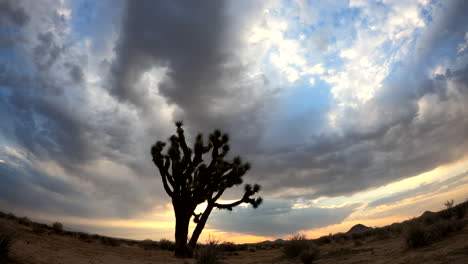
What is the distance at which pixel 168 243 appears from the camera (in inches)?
930

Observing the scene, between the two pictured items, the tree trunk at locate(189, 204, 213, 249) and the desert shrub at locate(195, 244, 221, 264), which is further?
the tree trunk at locate(189, 204, 213, 249)

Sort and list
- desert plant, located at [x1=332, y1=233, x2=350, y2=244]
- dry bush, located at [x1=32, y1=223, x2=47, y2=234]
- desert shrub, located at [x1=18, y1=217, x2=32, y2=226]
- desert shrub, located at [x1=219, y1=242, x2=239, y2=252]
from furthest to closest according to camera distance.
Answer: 1. desert shrub, located at [x1=219, y1=242, x2=239, y2=252]
2. desert plant, located at [x1=332, y1=233, x2=350, y2=244]
3. desert shrub, located at [x1=18, y1=217, x2=32, y2=226]
4. dry bush, located at [x1=32, y1=223, x2=47, y2=234]

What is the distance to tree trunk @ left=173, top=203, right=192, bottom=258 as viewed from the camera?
58.2ft

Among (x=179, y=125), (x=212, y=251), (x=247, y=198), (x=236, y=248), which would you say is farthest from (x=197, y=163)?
(x=236, y=248)

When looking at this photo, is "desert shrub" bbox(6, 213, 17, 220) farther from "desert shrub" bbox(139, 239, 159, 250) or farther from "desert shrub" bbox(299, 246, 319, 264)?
"desert shrub" bbox(299, 246, 319, 264)

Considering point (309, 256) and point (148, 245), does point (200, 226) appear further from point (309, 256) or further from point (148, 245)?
point (309, 256)

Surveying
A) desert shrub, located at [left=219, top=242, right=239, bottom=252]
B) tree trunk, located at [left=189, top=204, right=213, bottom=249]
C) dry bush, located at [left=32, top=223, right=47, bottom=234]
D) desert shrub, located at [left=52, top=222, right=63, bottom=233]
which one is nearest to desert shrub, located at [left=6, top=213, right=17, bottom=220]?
dry bush, located at [left=32, top=223, right=47, bottom=234]

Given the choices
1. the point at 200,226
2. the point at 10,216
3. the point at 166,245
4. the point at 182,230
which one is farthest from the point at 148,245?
the point at 10,216

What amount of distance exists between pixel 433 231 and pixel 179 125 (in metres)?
15.3

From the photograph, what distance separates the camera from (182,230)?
18.0 meters

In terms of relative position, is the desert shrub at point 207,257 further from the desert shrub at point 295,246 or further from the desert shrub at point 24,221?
the desert shrub at point 24,221

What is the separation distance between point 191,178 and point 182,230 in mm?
3483

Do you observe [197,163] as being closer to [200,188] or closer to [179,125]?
[200,188]

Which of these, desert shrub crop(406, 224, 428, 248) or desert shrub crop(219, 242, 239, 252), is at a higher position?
desert shrub crop(406, 224, 428, 248)
